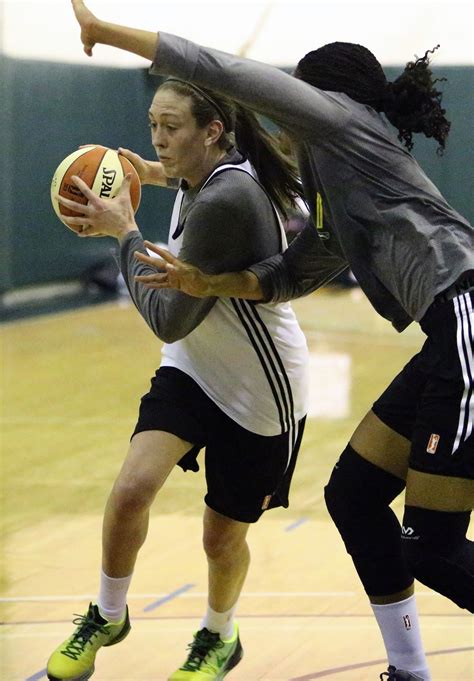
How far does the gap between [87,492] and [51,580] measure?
1136 millimetres

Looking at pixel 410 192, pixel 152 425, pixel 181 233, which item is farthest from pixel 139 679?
pixel 410 192

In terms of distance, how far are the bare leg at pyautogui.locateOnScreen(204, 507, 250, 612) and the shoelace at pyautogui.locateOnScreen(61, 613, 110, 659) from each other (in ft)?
1.11

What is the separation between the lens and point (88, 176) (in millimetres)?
2877

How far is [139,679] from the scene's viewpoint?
314 cm

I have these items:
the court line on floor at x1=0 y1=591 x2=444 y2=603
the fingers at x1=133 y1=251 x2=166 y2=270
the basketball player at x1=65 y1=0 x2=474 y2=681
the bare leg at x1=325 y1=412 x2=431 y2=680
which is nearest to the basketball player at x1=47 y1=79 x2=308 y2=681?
the fingers at x1=133 y1=251 x2=166 y2=270

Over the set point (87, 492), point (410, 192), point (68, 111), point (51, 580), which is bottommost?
point (68, 111)

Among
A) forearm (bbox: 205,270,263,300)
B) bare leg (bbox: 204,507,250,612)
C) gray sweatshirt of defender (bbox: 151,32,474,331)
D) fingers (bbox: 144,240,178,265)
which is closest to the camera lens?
gray sweatshirt of defender (bbox: 151,32,474,331)

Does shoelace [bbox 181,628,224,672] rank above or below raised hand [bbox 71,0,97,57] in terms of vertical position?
below

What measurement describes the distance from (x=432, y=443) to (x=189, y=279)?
0.66 m

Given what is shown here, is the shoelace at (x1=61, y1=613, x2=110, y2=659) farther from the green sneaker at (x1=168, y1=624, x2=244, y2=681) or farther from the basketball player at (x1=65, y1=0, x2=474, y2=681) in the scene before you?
the basketball player at (x1=65, y1=0, x2=474, y2=681)

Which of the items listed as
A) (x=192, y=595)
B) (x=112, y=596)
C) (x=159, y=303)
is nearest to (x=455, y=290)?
(x=159, y=303)

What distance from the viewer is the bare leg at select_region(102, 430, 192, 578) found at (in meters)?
2.81

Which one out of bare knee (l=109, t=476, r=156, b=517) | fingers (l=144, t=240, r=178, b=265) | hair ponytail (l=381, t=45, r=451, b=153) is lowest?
bare knee (l=109, t=476, r=156, b=517)

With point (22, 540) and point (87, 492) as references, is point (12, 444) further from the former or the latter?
point (22, 540)
